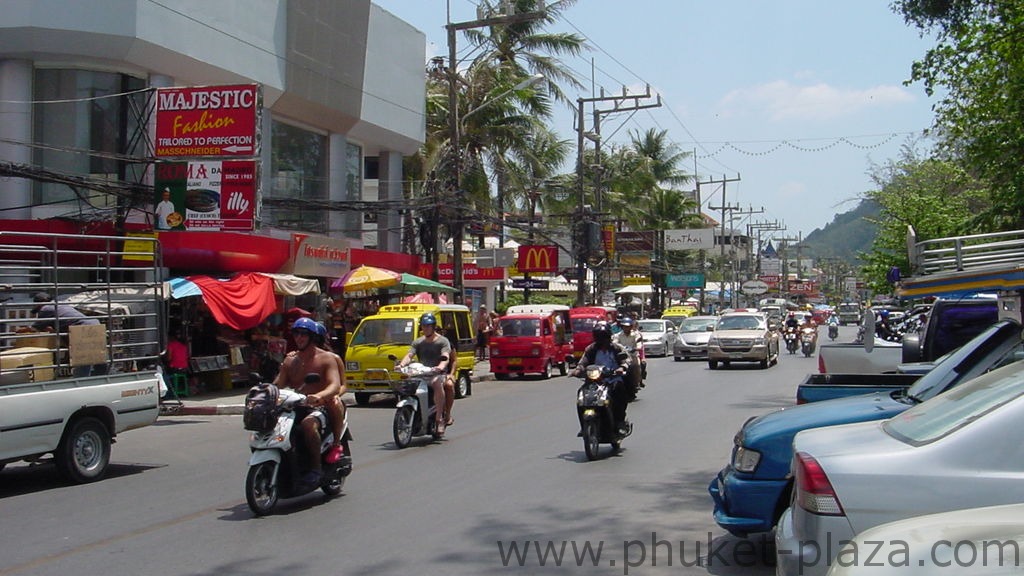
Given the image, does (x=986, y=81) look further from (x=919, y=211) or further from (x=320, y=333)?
(x=919, y=211)

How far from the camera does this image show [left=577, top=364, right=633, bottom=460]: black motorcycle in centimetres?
1177

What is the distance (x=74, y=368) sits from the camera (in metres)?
10.7

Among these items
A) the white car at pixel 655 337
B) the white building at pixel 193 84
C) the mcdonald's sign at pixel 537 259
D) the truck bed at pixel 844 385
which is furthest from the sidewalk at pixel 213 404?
the white car at pixel 655 337

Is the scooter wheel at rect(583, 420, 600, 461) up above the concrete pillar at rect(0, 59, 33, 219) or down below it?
below

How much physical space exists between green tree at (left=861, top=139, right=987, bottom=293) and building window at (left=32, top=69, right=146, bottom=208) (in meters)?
23.1

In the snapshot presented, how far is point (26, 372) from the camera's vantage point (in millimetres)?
10211

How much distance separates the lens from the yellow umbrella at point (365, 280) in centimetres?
2458

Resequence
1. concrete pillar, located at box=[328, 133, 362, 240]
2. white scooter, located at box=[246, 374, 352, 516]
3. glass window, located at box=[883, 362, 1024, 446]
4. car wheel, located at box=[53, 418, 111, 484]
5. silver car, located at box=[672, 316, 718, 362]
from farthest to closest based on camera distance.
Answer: silver car, located at box=[672, 316, 718, 362] < concrete pillar, located at box=[328, 133, 362, 240] < car wheel, located at box=[53, 418, 111, 484] < white scooter, located at box=[246, 374, 352, 516] < glass window, located at box=[883, 362, 1024, 446]

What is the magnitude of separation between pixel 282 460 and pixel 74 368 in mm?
3190

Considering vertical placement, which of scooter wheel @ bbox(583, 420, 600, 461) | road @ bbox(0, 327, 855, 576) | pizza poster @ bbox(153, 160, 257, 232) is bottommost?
road @ bbox(0, 327, 855, 576)

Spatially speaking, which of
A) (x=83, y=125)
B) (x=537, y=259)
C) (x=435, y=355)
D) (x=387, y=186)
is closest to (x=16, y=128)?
(x=83, y=125)

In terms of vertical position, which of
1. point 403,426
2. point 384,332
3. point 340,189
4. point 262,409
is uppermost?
point 340,189

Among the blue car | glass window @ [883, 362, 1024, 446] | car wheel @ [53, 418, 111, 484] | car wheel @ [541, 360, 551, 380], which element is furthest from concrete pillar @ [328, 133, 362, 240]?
glass window @ [883, 362, 1024, 446]

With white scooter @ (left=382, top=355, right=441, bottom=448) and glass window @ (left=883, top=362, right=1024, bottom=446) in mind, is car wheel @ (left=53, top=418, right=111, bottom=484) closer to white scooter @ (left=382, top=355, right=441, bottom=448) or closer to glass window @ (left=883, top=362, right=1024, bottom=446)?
white scooter @ (left=382, top=355, right=441, bottom=448)
